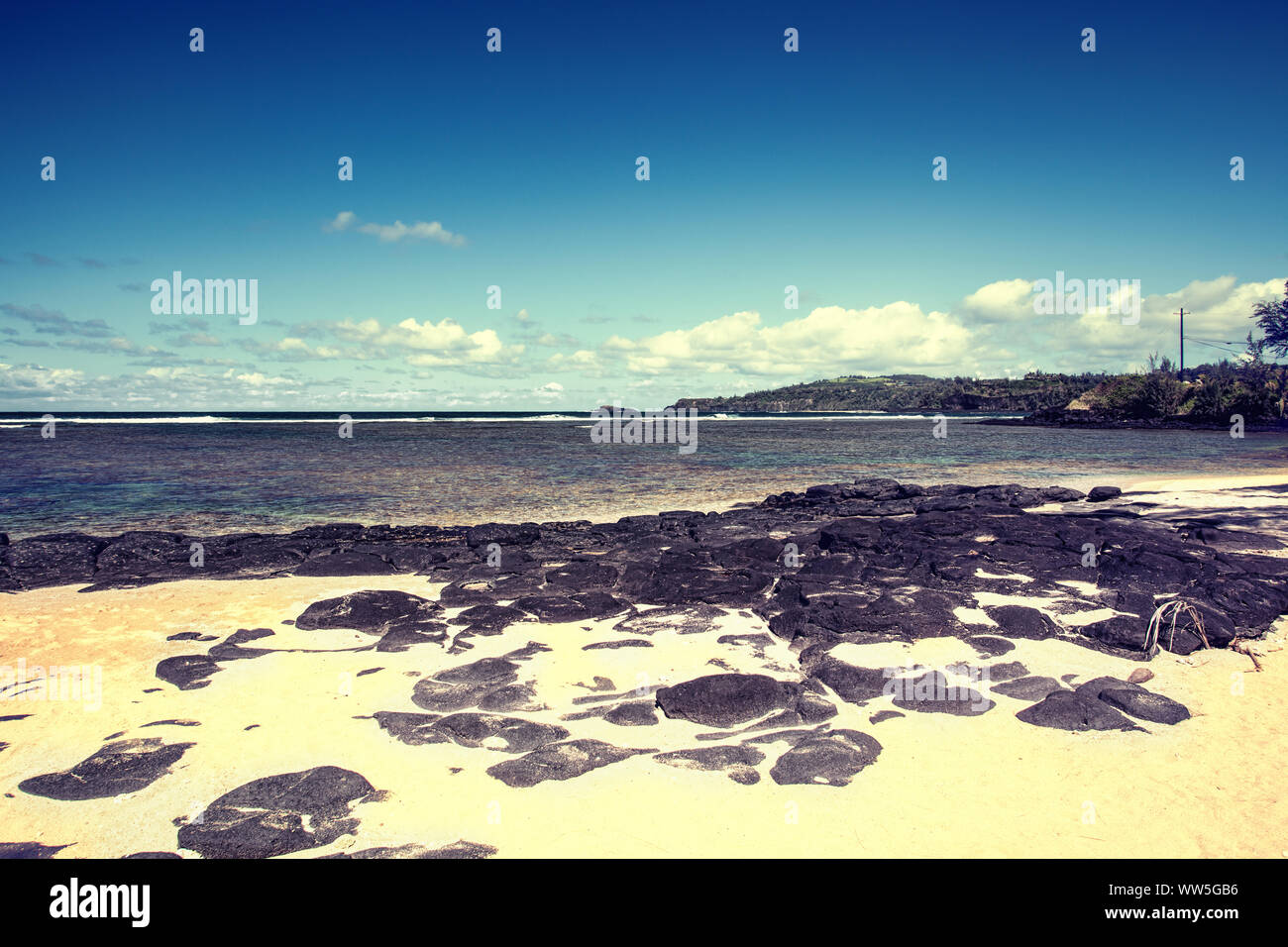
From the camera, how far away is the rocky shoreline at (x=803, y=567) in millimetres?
8102

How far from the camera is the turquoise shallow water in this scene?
18.7m

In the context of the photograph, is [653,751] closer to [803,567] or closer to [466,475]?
[803,567]

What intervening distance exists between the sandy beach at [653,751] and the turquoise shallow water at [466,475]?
35.5 feet

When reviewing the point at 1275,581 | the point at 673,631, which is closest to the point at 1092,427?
the point at 1275,581

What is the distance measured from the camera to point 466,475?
2828cm

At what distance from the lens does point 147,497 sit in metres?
21.0

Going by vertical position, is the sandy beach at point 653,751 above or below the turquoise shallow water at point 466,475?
below

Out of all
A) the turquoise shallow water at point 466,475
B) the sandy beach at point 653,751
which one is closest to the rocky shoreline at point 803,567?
the sandy beach at point 653,751

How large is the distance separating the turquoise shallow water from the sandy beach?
35.5ft

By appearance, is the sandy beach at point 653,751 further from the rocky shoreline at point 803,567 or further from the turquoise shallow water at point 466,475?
the turquoise shallow water at point 466,475

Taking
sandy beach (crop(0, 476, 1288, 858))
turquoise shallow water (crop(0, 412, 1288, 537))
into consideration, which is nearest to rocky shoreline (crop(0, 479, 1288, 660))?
sandy beach (crop(0, 476, 1288, 858))
